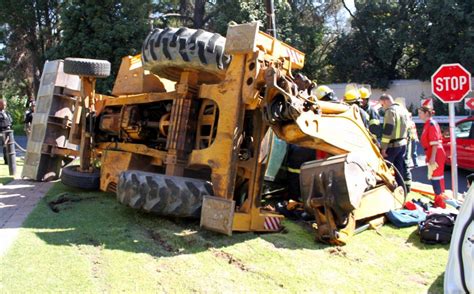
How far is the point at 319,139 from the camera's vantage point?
4.95 m

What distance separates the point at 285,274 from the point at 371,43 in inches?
1063

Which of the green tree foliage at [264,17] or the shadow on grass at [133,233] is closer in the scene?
the shadow on grass at [133,233]

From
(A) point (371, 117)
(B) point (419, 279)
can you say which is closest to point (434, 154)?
(A) point (371, 117)

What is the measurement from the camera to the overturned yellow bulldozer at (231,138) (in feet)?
15.9

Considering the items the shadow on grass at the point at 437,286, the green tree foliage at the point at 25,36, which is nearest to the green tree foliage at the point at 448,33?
the green tree foliage at the point at 25,36

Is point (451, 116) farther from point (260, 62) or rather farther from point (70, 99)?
point (70, 99)

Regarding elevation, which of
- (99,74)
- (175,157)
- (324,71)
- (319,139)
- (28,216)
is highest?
(324,71)

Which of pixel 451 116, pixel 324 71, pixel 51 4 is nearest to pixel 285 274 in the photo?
pixel 451 116

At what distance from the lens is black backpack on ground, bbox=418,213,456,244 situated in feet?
16.9

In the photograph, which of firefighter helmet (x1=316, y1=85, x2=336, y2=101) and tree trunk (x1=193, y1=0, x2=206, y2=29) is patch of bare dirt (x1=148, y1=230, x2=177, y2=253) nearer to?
firefighter helmet (x1=316, y1=85, x2=336, y2=101)

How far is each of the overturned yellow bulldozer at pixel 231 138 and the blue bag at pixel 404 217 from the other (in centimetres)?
12

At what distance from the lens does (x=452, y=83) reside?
8.05 m

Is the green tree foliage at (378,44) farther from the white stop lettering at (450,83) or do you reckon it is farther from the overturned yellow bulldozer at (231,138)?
the overturned yellow bulldozer at (231,138)

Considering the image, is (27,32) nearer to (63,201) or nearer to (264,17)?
(264,17)
